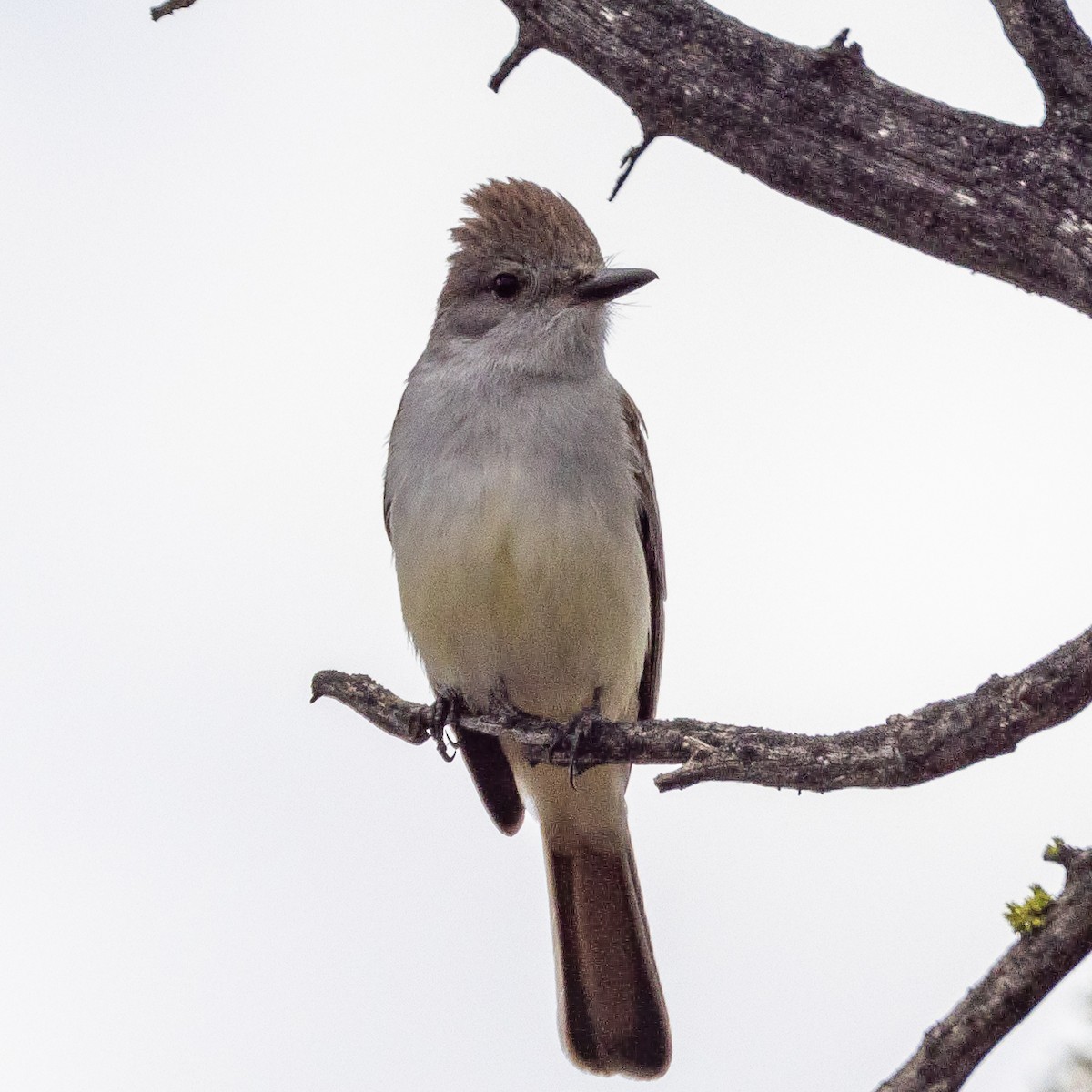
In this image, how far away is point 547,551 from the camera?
19.2 ft

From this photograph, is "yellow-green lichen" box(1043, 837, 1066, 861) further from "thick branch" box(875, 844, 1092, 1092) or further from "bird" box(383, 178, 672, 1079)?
"bird" box(383, 178, 672, 1079)

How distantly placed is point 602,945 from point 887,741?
3.58 m

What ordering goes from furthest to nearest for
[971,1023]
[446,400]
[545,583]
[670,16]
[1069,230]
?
[446,400], [545,583], [670,16], [1069,230], [971,1023]

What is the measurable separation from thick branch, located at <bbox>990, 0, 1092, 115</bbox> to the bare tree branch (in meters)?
2.33

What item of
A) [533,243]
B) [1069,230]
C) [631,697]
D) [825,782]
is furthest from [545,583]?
[1069,230]

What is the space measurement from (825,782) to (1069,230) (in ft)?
4.75

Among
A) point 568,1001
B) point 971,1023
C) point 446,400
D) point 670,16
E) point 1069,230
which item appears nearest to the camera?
point 971,1023

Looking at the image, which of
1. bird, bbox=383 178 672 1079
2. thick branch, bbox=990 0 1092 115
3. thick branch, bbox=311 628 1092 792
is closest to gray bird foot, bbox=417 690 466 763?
bird, bbox=383 178 672 1079

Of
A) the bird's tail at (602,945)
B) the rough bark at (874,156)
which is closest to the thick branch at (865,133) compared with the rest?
the rough bark at (874,156)

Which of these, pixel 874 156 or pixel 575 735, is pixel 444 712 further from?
pixel 874 156

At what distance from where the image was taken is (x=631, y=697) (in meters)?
6.66

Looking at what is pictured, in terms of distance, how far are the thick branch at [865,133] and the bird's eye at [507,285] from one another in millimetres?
2585

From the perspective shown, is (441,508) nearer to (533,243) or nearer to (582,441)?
(582,441)

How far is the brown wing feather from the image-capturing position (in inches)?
264
